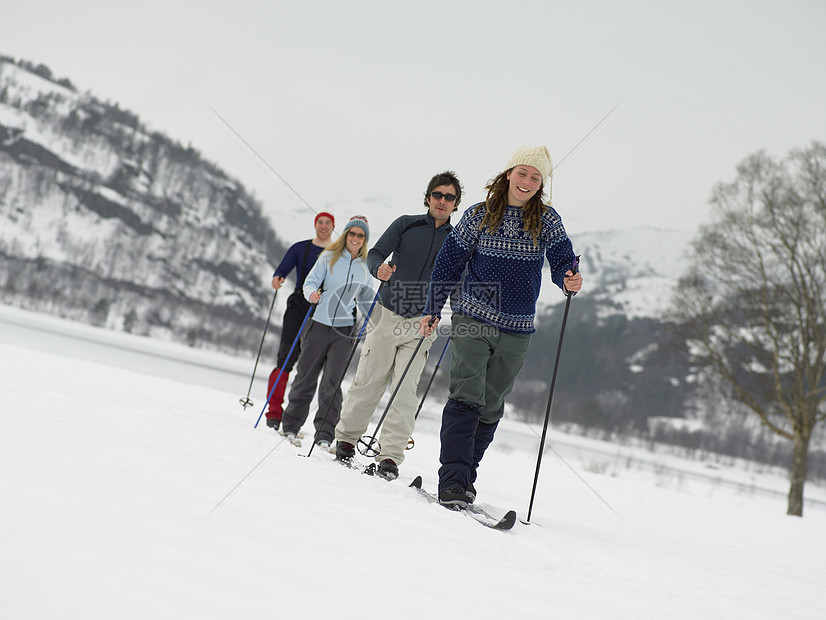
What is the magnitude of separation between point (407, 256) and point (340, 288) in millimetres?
1085

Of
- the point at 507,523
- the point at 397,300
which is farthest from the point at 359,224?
the point at 507,523

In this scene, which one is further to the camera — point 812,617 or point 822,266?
point 822,266

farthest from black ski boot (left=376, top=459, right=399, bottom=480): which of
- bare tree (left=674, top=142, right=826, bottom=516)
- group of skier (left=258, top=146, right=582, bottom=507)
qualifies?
bare tree (left=674, top=142, right=826, bottom=516)

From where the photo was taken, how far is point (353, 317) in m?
4.93

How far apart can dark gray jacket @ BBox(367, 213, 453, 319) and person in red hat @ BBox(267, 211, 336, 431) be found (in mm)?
1710

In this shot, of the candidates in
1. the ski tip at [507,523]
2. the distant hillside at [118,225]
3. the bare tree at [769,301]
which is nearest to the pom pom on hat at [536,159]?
the ski tip at [507,523]

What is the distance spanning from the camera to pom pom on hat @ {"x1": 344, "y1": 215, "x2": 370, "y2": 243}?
4.98 meters

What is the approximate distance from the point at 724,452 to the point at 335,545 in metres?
111

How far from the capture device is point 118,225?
132m

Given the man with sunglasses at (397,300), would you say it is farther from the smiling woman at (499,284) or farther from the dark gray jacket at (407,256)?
the smiling woman at (499,284)

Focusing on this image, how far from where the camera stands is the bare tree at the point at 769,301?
1112 centimetres

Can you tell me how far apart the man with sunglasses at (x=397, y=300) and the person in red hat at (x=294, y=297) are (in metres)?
1.49

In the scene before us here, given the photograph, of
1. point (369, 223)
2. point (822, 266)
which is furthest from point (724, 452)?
point (369, 223)

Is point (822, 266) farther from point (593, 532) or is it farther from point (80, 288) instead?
point (80, 288)
